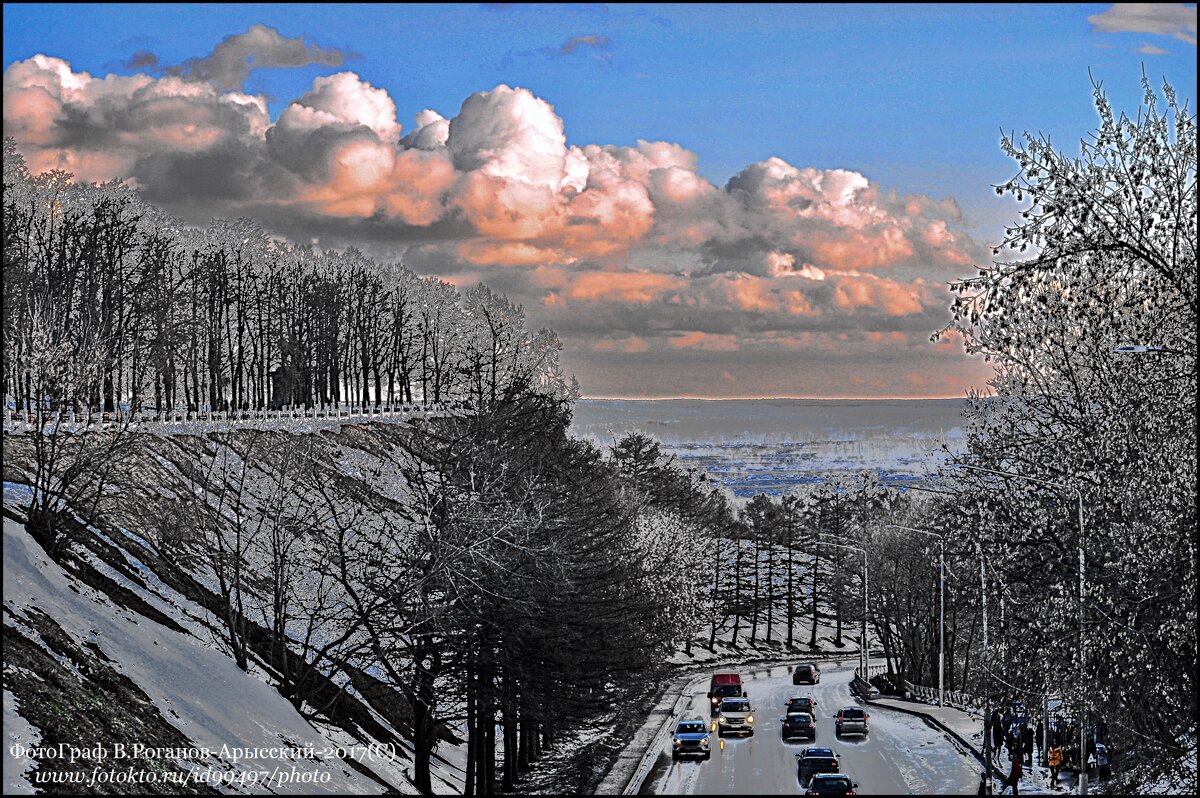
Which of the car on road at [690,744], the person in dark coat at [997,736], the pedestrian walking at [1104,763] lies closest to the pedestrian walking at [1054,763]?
the pedestrian walking at [1104,763]

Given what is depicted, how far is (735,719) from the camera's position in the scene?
51.3 meters

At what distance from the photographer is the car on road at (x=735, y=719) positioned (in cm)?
5088

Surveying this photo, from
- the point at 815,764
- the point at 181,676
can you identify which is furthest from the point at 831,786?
the point at 181,676

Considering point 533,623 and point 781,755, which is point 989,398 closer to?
point 533,623

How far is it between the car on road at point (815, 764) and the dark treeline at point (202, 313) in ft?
42.8

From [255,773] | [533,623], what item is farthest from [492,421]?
[255,773]

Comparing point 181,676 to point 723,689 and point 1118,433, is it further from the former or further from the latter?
point 723,689

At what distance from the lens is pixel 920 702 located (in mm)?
65250

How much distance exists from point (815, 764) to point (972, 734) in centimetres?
1426

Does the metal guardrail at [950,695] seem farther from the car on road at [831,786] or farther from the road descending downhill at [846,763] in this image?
the car on road at [831,786]

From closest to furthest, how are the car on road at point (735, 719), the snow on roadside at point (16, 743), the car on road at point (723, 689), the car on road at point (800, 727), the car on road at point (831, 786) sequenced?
the snow on roadside at point (16, 743) < the car on road at point (831, 786) < the car on road at point (800, 727) < the car on road at point (735, 719) < the car on road at point (723, 689)

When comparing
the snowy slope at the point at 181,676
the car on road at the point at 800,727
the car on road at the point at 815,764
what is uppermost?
the snowy slope at the point at 181,676

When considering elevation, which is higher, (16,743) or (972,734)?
(16,743)

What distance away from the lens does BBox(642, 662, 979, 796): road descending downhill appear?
1374 inches
